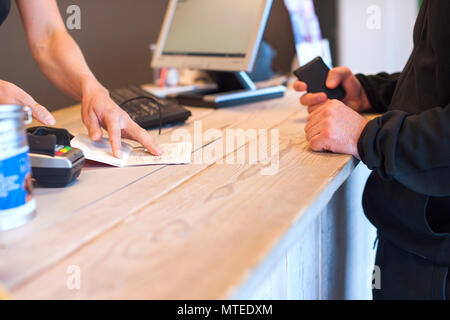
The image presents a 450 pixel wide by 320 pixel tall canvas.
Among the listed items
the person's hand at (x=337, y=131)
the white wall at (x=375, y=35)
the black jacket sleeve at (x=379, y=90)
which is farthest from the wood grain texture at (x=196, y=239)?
the white wall at (x=375, y=35)

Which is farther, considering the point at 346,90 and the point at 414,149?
the point at 346,90

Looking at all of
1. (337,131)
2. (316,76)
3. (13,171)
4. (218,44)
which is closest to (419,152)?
(337,131)

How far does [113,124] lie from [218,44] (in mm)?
930

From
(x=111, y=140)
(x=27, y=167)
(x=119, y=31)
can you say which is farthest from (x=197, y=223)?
(x=119, y=31)

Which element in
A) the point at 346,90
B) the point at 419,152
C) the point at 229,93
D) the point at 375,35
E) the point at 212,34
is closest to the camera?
the point at 419,152

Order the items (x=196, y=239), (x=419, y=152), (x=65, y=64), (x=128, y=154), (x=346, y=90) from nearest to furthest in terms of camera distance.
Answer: (x=196, y=239) < (x=419, y=152) < (x=128, y=154) < (x=65, y=64) < (x=346, y=90)

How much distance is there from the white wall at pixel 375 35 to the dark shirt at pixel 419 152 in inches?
95.7

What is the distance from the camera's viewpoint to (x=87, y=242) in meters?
0.60

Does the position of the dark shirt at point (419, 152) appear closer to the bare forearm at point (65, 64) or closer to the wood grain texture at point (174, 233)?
the wood grain texture at point (174, 233)

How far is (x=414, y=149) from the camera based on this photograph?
35.5 inches

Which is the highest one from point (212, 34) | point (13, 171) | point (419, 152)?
point (212, 34)

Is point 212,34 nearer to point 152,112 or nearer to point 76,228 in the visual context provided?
point 152,112

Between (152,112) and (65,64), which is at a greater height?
(65,64)

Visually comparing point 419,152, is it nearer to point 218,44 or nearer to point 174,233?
point 174,233
